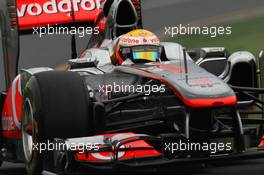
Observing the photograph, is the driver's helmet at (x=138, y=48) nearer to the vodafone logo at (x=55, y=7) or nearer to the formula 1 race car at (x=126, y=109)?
the formula 1 race car at (x=126, y=109)

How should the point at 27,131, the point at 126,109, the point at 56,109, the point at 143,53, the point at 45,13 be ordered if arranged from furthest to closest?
the point at 45,13, the point at 143,53, the point at 126,109, the point at 27,131, the point at 56,109

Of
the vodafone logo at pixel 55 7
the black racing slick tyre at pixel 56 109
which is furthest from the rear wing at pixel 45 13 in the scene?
the black racing slick tyre at pixel 56 109

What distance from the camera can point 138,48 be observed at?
9.94m

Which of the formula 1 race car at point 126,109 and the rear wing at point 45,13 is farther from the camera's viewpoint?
the rear wing at point 45,13

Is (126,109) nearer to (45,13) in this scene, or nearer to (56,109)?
(56,109)

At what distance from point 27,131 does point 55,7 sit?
3.04 m

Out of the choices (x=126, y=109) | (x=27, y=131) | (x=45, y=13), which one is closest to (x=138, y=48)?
(x=126, y=109)

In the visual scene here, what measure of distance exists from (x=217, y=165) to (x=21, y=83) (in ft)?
7.49

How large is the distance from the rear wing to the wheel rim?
71.9 inches

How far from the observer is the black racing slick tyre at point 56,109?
8523mm

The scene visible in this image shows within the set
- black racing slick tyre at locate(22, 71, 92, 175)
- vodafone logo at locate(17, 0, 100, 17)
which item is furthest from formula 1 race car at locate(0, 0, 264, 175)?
vodafone logo at locate(17, 0, 100, 17)

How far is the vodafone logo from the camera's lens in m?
11.7

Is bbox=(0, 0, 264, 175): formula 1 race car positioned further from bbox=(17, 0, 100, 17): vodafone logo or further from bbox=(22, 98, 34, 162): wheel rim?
bbox=(17, 0, 100, 17): vodafone logo

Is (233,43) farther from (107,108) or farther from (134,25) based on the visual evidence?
(107,108)
